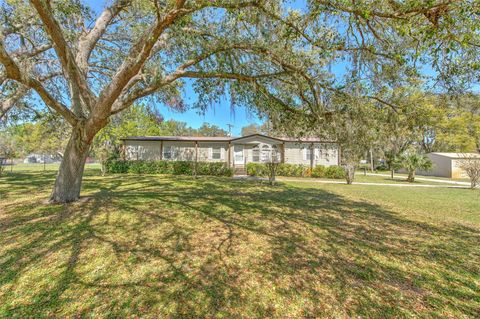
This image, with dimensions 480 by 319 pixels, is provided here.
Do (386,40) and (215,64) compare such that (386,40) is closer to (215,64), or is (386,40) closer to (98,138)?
(215,64)

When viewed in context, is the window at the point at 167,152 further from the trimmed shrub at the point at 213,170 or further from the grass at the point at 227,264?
the grass at the point at 227,264

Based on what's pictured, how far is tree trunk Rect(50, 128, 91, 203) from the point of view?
5.90m

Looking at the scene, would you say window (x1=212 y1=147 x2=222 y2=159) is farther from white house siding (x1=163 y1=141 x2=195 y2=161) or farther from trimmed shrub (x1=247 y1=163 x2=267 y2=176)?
trimmed shrub (x1=247 y1=163 x2=267 y2=176)

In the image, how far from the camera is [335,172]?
61.3 feet

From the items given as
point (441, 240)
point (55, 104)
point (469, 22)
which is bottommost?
point (441, 240)

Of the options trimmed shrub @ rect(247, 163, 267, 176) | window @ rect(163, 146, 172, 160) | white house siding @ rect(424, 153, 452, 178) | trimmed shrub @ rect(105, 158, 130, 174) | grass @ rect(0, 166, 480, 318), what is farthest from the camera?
white house siding @ rect(424, 153, 452, 178)

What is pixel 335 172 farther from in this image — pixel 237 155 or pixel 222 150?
pixel 222 150

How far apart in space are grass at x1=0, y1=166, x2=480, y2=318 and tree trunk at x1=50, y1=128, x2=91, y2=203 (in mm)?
514

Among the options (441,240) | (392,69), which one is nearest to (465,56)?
(392,69)

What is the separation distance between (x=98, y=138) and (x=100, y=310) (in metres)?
16.3

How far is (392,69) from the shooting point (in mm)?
4863

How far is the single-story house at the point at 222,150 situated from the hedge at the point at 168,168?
83.8 inches

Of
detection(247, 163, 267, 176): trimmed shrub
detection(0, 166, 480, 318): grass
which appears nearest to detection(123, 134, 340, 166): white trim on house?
detection(247, 163, 267, 176): trimmed shrub

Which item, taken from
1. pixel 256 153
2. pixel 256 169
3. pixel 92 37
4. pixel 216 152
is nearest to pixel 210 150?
pixel 216 152
